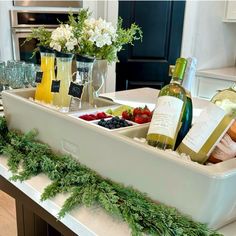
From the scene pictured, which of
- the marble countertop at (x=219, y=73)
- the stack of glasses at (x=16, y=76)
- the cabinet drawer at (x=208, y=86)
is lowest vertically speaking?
the cabinet drawer at (x=208, y=86)

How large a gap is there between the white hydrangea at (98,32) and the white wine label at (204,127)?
0.64 m

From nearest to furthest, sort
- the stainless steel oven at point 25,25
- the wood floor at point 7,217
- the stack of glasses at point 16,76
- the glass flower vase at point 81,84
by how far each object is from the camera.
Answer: the glass flower vase at point 81,84 < the stack of glasses at point 16,76 < the wood floor at point 7,217 < the stainless steel oven at point 25,25

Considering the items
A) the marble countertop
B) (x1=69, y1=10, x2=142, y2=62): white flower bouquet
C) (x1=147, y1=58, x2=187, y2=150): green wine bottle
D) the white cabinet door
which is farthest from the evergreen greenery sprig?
the white cabinet door

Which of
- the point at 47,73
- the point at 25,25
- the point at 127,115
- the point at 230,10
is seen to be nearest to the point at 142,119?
the point at 127,115

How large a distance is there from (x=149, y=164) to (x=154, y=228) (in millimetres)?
134

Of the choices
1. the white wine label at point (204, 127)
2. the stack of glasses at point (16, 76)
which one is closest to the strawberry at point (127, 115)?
the white wine label at point (204, 127)

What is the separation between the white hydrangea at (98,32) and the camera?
4.11 feet

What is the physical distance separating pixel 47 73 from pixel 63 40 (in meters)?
0.14

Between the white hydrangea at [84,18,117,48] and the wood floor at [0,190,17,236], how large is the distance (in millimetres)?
1461

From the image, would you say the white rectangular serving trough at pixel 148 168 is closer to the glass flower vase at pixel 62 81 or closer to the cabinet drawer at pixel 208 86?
the glass flower vase at pixel 62 81

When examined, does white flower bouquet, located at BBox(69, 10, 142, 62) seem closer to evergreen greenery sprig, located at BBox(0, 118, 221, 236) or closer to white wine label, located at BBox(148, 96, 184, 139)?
evergreen greenery sprig, located at BBox(0, 118, 221, 236)

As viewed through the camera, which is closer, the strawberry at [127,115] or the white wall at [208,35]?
the strawberry at [127,115]

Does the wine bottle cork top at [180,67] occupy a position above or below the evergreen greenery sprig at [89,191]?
above

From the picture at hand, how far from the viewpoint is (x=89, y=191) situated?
77cm
